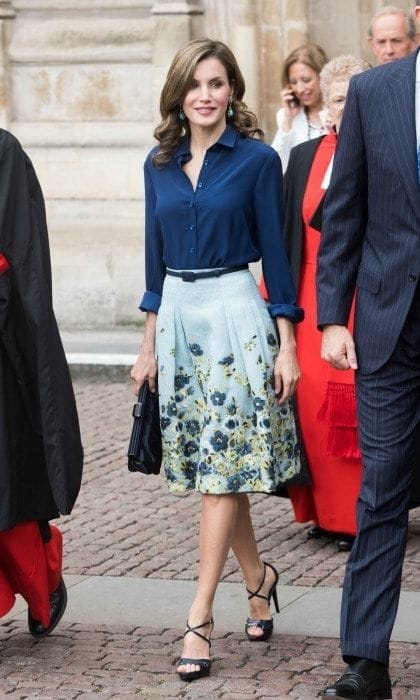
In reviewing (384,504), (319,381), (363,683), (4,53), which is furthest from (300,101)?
(363,683)

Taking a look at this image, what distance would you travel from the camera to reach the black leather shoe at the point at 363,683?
15.6ft

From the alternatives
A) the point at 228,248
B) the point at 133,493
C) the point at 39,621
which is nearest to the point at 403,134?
the point at 228,248

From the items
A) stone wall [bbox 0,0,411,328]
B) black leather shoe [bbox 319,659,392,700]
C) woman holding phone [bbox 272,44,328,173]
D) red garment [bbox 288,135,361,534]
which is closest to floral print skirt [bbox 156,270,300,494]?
black leather shoe [bbox 319,659,392,700]

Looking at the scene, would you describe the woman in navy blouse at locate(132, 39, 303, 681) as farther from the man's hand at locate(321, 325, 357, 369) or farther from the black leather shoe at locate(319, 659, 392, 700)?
the black leather shoe at locate(319, 659, 392, 700)

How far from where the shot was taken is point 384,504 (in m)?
4.79

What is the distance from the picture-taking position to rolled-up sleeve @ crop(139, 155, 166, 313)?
18.0 feet

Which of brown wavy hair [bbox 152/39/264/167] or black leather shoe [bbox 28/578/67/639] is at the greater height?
brown wavy hair [bbox 152/39/264/167]

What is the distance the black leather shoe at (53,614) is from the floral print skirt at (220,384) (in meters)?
0.61

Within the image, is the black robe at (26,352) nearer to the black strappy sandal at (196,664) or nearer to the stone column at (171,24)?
the black strappy sandal at (196,664)

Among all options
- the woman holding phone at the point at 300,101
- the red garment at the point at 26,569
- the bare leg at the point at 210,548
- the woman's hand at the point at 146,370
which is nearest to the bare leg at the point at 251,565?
the bare leg at the point at 210,548

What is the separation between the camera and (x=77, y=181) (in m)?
12.7

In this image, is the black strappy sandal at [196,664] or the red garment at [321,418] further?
the red garment at [321,418]

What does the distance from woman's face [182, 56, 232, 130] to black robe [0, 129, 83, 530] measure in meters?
0.54

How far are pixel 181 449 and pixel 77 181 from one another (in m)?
7.47
